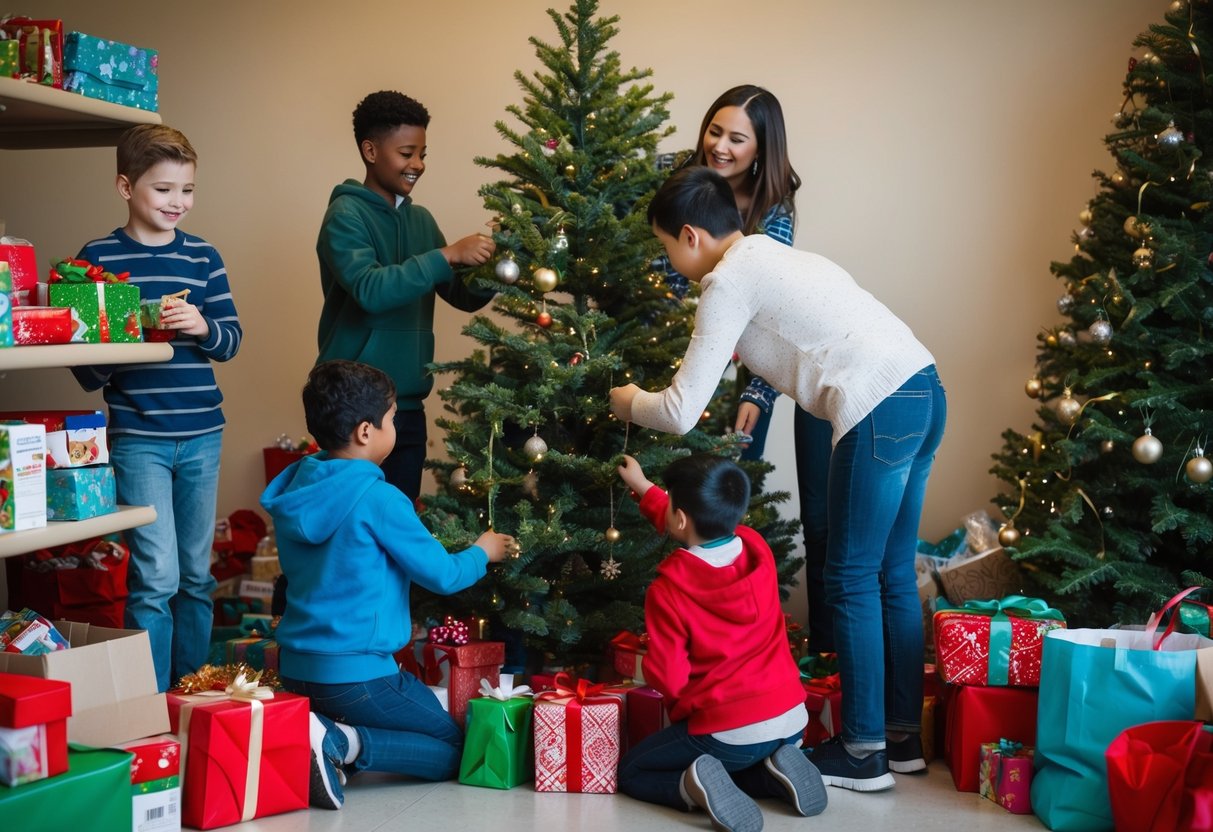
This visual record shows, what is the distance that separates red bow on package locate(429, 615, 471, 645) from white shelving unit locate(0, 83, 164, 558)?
74 cm

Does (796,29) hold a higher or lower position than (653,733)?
higher

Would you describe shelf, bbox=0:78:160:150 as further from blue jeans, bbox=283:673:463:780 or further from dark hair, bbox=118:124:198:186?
blue jeans, bbox=283:673:463:780

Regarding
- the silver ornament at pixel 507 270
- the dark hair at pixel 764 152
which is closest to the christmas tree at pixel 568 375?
the silver ornament at pixel 507 270

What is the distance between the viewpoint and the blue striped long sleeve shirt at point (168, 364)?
117 inches

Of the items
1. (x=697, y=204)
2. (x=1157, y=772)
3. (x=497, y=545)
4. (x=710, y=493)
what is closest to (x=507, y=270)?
(x=697, y=204)

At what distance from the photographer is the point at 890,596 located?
111 inches

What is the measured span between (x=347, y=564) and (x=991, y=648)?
4.90 ft

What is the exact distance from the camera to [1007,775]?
258 cm

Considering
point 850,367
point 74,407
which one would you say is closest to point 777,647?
point 850,367

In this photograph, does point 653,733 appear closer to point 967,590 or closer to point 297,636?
point 297,636

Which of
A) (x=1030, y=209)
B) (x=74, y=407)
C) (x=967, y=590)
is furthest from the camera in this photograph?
(x=74, y=407)

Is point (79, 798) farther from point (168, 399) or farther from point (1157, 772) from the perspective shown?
point (1157, 772)

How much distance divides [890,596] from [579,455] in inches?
34.0

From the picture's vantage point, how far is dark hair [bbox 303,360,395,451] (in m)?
2.65
